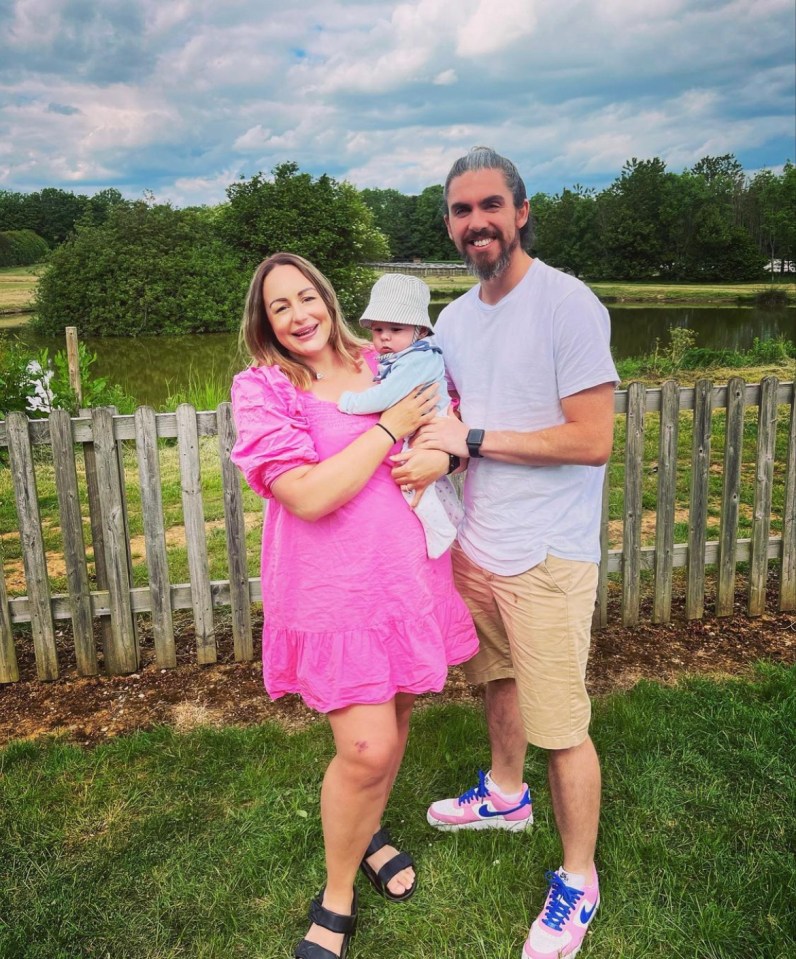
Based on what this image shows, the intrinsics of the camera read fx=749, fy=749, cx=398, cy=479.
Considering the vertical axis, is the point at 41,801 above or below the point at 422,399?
below

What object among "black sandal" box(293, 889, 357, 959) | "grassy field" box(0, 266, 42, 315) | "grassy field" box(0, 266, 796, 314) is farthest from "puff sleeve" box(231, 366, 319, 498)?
"grassy field" box(0, 266, 796, 314)

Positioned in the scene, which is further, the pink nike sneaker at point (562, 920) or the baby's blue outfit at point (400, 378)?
the pink nike sneaker at point (562, 920)

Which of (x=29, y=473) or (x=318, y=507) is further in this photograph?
(x=29, y=473)

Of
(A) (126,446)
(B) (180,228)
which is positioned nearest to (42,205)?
(B) (180,228)

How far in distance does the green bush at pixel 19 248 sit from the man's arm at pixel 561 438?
54824 millimetres

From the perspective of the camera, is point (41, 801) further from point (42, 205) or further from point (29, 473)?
point (42, 205)

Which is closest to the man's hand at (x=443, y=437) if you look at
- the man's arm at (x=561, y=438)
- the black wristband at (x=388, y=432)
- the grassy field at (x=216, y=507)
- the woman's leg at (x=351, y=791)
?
the man's arm at (x=561, y=438)

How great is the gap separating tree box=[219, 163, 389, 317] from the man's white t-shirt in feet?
126

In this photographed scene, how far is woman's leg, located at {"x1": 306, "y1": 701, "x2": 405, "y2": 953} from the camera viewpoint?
208cm

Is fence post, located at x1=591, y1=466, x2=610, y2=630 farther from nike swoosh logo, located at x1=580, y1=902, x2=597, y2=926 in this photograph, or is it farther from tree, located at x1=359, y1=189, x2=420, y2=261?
tree, located at x1=359, y1=189, x2=420, y2=261

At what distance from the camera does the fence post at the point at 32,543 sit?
3.83 metres

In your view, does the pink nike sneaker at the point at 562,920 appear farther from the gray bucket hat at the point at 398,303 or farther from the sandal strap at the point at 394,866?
the gray bucket hat at the point at 398,303

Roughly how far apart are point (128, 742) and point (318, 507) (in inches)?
81.0

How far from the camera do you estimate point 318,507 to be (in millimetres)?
1913
